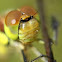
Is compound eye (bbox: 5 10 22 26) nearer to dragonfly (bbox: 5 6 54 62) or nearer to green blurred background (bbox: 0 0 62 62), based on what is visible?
dragonfly (bbox: 5 6 54 62)

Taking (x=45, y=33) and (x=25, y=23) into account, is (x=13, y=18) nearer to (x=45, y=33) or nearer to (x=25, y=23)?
(x=25, y=23)

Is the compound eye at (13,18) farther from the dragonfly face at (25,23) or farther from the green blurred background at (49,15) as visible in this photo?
the green blurred background at (49,15)

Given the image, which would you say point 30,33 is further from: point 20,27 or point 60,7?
point 60,7

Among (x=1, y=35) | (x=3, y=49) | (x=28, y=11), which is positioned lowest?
(x=3, y=49)

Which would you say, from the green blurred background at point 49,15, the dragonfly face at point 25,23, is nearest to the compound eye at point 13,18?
the dragonfly face at point 25,23

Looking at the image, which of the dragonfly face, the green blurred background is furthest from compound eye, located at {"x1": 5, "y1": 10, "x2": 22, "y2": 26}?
the green blurred background

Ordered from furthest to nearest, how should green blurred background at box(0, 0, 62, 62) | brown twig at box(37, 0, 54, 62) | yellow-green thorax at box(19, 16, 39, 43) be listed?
green blurred background at box(0, 0, 62, 62) < yellow-green thorax at box(19, 16, 39, 43) < brown twig at box(37, 0, 54, 62)

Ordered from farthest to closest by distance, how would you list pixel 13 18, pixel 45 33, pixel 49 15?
pixel 49 15, pixel 13 18, pixel 45 33

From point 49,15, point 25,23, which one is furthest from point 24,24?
point 49,15

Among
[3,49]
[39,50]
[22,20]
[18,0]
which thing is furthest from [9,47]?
[18,0]
